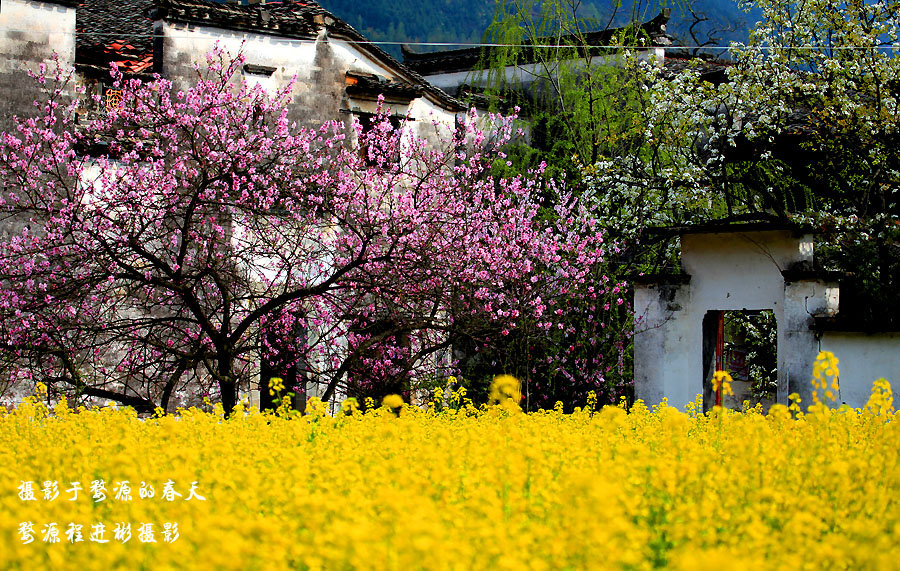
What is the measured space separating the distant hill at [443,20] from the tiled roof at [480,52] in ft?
1.75

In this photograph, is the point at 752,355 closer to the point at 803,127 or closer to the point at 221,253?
the point at 803,127

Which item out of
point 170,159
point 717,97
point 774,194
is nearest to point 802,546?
point 170,159

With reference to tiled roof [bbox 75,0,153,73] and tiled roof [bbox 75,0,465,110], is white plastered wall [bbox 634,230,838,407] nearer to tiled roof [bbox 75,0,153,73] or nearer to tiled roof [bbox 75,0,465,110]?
tiled roof [bbox 75,0,465,110]

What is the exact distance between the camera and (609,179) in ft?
64.6

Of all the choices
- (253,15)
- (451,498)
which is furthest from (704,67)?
(451,498)

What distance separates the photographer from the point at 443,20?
161 ft

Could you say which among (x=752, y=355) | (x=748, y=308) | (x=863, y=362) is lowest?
(x=752, y=355)

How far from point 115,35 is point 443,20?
3189cm

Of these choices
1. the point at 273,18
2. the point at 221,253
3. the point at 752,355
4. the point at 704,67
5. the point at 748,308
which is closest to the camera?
the point at 748,308

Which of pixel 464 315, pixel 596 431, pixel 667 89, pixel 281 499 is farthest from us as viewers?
pixel 667 89

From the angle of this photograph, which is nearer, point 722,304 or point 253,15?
point 722,304

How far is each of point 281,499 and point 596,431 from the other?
520cm

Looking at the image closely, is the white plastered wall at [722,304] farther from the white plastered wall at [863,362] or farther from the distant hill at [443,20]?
the distant hill at [443,20]

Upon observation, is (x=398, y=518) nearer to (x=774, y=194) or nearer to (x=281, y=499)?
(x=281, y=499)
